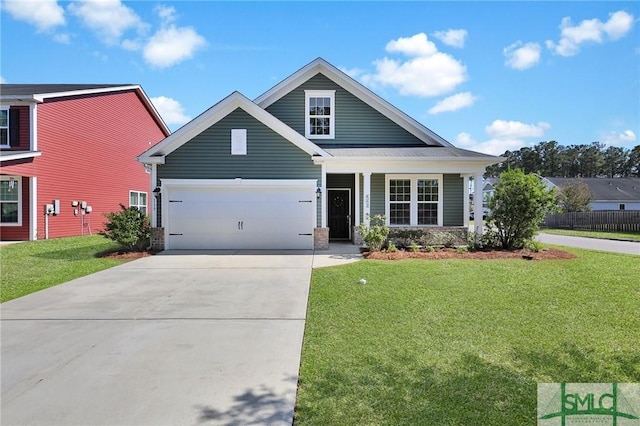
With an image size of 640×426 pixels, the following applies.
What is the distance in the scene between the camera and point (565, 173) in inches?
3118

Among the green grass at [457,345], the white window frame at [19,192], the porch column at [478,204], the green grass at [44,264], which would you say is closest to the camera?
the green grass at [457,345]

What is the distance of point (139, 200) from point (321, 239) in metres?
16.5

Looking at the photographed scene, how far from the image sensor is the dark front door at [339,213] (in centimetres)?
1542

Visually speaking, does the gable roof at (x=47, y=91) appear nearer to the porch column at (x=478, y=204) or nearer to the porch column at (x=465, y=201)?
the porch column at (x=465, y=201)

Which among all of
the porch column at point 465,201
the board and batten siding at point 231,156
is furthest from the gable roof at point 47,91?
the porch column at point 465,201

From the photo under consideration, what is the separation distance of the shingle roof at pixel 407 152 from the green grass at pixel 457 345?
6.09m

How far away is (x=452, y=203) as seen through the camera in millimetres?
14414

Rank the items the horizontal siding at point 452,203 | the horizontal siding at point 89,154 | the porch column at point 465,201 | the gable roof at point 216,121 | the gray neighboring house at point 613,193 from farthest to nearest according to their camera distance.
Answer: the gray neighboring house at point 613,193 → the horizontal siding at point 89,154 → the horizontal siding at point 452,203 → the porch column at point 465,201 → the gable roof at point 216,121

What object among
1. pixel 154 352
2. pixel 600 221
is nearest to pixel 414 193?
pixel 154 352

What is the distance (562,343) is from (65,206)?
19318 mm

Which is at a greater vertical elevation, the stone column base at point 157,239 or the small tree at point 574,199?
the small tree at point 574,199

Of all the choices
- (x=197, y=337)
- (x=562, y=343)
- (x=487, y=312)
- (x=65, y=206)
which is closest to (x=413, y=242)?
(x=487, y=312)

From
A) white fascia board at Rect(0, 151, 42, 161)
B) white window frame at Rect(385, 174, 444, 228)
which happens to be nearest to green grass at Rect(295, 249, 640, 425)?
white window frame at Rect(385, 174, 444, 228)

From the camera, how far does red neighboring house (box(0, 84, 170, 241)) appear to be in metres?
15.2
